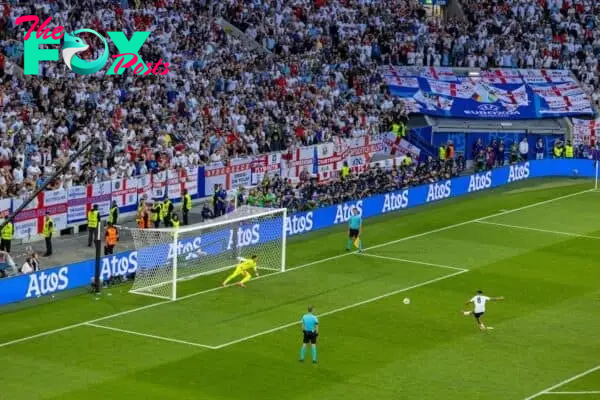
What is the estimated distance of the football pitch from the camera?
34312 millimetres

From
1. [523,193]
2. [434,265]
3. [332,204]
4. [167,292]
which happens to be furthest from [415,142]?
[167,292]

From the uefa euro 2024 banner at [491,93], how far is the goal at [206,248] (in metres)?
22.9

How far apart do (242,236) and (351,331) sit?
838 centimetres

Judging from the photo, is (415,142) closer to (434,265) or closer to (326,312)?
(434,265)

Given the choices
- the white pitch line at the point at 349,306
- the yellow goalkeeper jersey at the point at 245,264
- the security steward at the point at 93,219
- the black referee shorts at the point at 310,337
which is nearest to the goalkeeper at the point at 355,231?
the white pitch line at the point at 349,306

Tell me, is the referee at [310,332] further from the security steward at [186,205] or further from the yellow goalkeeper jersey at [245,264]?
the security steward at [186,205]

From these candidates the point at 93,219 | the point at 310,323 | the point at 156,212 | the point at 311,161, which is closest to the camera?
the point at 310,323

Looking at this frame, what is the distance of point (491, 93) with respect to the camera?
71688 millimetres

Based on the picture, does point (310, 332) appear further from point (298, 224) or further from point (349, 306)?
point (298, 224)

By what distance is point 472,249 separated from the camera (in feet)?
169

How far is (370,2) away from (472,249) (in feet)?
85.9

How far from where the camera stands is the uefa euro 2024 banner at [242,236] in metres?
41.7

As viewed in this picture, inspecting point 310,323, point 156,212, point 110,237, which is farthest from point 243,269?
point 310,323

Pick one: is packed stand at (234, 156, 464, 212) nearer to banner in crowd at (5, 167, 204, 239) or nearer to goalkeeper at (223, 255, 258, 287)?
banner in crowd at (5, 167, 204, 239)
